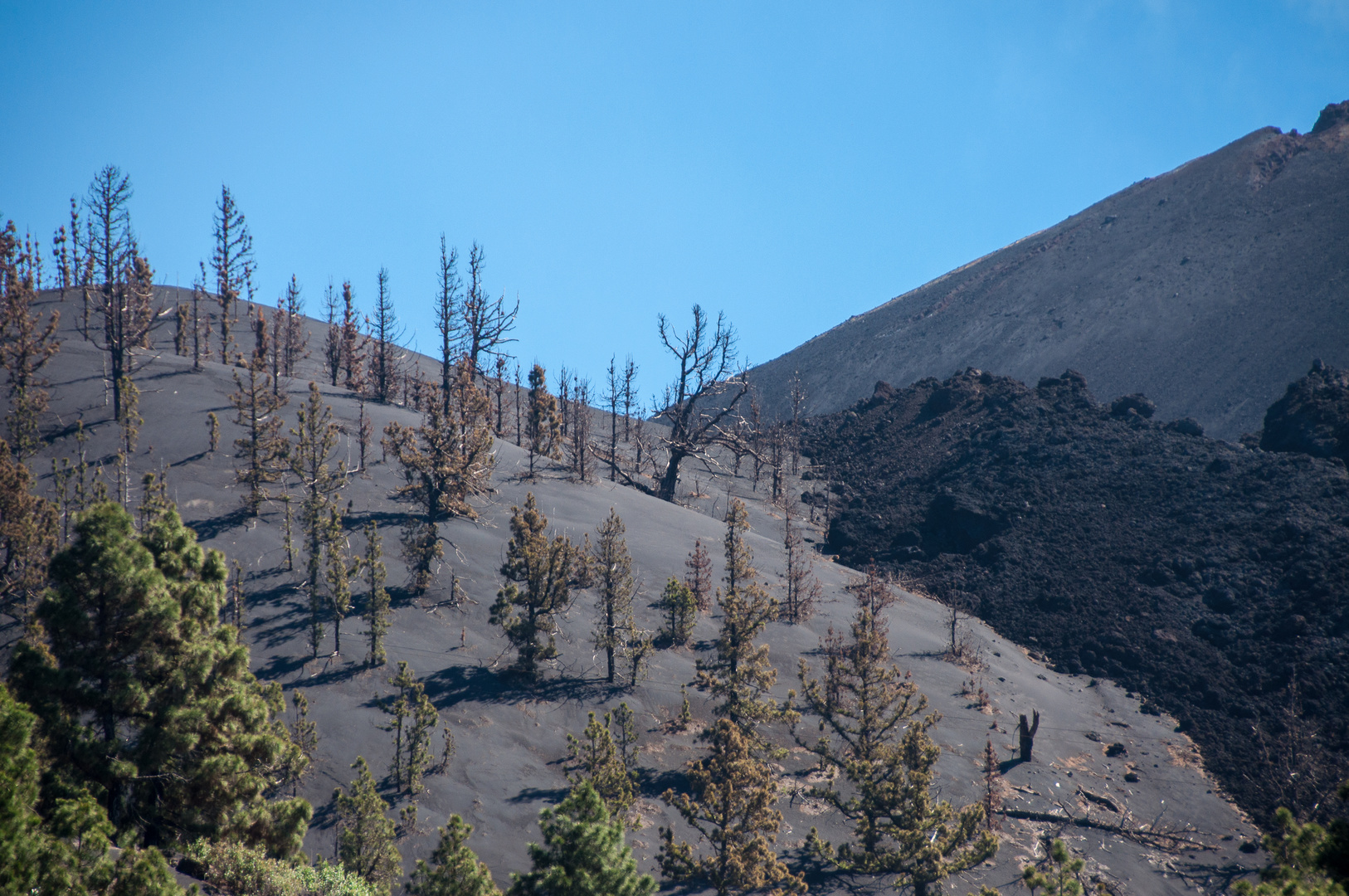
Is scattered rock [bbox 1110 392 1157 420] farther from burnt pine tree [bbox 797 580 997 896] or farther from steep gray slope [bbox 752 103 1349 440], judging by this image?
burnt pine tree [bbox 797 580 997 896]

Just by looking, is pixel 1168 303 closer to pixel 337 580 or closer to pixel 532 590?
pixel 532 590

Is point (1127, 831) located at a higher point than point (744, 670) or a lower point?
lower

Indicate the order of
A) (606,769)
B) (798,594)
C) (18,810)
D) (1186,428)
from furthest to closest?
(1186,428), (798,594), (606,769), (18,810)

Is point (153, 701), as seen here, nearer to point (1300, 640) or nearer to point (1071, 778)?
point (1071, 778)

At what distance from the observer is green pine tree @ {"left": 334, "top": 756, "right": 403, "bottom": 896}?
12.3 metres

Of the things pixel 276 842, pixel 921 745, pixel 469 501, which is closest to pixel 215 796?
pixel 276 842

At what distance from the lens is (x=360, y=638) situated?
67.5 ft

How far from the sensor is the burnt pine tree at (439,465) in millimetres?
24516

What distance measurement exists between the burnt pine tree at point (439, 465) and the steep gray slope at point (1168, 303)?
60.3m

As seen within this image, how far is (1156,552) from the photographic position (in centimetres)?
3631

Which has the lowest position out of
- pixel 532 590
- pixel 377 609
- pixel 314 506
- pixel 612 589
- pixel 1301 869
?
pixel 1301 869

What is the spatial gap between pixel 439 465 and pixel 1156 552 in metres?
32.9

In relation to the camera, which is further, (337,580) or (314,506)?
(314,506)

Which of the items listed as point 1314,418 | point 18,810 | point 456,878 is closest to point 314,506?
point 456,878
